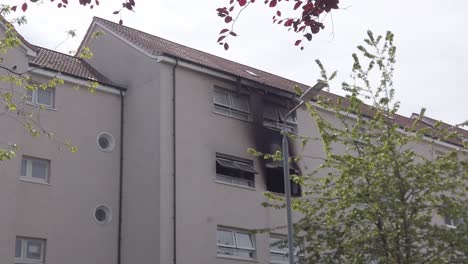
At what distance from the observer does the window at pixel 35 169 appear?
69.6 ft

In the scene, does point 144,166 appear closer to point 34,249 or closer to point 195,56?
point 34,249

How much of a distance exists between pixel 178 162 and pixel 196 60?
422 cm

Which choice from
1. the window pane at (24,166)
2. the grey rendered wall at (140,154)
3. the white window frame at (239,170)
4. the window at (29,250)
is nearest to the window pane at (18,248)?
the window at (29,250)

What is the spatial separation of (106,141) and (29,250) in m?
4.57

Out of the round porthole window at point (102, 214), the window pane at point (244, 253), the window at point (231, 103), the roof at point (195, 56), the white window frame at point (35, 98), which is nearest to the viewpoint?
the white window frame at point (35, 98)

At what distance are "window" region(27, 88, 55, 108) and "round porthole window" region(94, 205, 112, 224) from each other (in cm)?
344

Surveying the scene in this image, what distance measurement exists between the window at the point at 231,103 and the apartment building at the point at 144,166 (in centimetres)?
4

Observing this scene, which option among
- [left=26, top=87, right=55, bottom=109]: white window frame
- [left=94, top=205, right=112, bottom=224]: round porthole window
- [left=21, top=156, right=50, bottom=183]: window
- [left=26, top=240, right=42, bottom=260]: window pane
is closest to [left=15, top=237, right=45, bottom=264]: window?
Result: [left=26, top=240, right=42, bottom=260]: window pane

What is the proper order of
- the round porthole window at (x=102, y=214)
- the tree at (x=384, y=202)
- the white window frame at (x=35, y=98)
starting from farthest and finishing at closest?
the round porthole window at (x=102, y=214) < the white window frame at (x=35, y=98) < the tree at (x=384, y=202)

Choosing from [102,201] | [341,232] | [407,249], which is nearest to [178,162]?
[102,201]

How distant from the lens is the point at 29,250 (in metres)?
20.6

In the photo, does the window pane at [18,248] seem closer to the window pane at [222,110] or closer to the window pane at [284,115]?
the window pane at [222,110]

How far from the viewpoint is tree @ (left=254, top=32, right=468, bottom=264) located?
18.1 meters

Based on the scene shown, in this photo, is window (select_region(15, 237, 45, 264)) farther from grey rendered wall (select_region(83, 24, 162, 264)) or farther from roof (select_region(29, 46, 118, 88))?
roof (select_region(29, 46, 118, 88))
